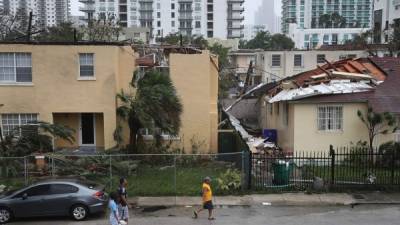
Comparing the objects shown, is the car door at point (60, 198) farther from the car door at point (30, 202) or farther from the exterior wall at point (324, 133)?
the exterior wall at point (324, 133)

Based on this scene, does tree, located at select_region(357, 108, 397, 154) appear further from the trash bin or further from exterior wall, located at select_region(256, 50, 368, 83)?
exterior wall, located at select_region(256, 50, 368, 83)

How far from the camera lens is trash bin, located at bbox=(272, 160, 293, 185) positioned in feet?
64.5

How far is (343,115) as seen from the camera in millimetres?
24172

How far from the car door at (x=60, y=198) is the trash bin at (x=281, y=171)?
758 cm

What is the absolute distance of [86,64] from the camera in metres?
24.7

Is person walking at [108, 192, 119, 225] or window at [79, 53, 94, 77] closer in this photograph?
person walking at [108, 192, 119, 225]

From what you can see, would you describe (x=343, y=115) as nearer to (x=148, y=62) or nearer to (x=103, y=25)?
(x=148, y=62)

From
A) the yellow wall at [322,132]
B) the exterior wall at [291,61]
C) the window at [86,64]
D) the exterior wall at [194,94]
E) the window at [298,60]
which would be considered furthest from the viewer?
the window at [298,60]

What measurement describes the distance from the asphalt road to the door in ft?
31.0

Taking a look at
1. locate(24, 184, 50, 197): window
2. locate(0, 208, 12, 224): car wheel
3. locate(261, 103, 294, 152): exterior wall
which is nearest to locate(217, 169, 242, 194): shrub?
locate(261, 103, 294, 152): exterior wall

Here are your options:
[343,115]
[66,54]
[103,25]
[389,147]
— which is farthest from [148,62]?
[103,25]

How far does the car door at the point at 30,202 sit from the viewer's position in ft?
53.3

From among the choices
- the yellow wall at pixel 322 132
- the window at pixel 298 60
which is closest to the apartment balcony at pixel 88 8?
the window at pixel 298 60

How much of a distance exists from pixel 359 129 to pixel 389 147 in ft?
7.05
